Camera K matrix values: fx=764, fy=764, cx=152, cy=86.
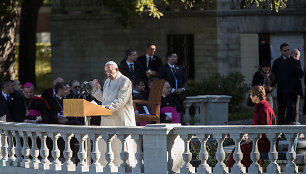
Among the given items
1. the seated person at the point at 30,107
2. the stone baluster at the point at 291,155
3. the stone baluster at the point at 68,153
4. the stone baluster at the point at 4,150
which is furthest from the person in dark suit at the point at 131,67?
the stone baluster at the point at 291,155

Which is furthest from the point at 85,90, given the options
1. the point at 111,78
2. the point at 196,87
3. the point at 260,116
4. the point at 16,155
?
the point at 196,87

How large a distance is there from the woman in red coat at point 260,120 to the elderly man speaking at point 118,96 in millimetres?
1770

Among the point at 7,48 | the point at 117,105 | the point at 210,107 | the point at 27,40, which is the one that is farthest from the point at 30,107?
the point at 27,40

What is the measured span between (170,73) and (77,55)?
1454 centimetres

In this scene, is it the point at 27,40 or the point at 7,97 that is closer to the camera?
the point at 7,97

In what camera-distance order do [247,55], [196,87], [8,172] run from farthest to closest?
1. [247,55]
2. [196,87]
3. [8,172]

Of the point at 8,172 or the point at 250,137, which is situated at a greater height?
the point at 250,137

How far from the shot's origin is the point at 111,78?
437 inches

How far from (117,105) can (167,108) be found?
3.60 metres

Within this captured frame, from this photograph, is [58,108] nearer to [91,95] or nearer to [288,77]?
[91,95]

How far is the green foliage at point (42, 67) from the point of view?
32.2 m

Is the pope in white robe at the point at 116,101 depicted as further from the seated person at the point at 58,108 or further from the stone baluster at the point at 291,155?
the seated person at the point at 58,108

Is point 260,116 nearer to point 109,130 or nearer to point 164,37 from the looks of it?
point 109,130

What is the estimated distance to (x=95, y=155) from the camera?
389 inches
